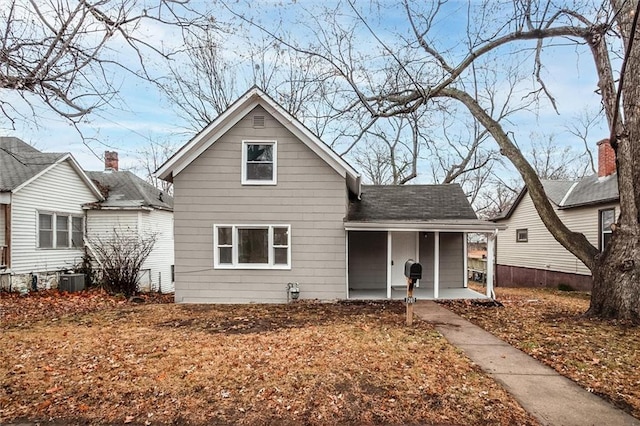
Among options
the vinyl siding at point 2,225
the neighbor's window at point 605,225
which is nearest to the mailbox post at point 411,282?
the neighbor's window at point 605,225

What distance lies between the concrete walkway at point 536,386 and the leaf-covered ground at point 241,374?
237 mm

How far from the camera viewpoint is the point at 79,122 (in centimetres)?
562

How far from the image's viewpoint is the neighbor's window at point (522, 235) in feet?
65.4

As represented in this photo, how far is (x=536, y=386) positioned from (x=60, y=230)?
16.9 m

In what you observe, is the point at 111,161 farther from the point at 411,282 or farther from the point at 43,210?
the point at 411,282

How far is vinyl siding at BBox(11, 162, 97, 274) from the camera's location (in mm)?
13367

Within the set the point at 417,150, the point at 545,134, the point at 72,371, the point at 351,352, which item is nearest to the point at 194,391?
the point at 72,371

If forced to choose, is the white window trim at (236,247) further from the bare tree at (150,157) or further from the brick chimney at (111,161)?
the bare tree at (150,157)

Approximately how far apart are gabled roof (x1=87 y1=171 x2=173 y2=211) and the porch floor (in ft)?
35.0

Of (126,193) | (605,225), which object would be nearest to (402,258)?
(605,225)

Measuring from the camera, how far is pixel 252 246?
10781 mm

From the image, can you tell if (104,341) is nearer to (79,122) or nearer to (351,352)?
(79,122)

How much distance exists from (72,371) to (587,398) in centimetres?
638

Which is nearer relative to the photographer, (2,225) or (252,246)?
(252,246)
